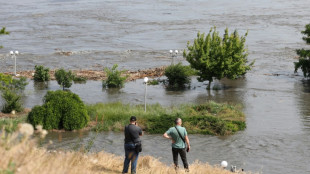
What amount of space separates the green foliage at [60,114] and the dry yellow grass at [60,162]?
32.4 feet

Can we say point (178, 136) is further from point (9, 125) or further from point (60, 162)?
point (9, 125)

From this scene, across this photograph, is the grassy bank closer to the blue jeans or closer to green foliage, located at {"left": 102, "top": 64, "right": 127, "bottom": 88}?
green foliage, located at {"left": 102, "top": 64, "right": 127, "bottom": 88}

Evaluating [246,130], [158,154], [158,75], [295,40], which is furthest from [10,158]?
[295,40]

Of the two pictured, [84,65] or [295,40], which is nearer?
[84,65]

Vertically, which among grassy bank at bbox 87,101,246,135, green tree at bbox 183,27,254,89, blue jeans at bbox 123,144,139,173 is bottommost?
grassy bank at bbox 87,101,246,135

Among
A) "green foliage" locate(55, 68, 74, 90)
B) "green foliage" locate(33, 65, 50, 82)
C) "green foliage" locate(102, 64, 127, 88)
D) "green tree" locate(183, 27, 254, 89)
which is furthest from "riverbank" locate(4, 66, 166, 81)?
"green tree" locate(183, 27, 254, 89)

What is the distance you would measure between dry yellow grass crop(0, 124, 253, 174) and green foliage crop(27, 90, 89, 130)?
9.87 meters

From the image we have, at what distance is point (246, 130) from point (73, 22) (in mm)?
Answer: 58310

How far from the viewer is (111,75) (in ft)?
122

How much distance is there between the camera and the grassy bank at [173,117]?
2420 cm

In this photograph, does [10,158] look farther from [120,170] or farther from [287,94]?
[287,94]

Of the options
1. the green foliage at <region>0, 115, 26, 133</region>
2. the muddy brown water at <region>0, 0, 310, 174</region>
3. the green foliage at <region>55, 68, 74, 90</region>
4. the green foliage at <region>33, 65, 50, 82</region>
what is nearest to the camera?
the green foliage at <region>0, 115, 26, 133</region>

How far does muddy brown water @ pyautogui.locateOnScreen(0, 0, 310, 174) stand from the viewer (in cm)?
2170

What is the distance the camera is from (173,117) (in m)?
25.5
